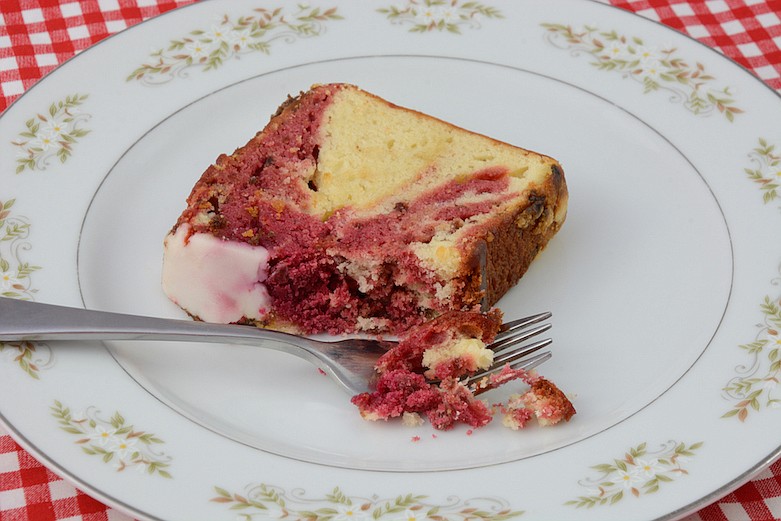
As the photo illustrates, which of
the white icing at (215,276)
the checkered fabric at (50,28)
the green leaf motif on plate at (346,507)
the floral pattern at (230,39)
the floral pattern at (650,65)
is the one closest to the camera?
the green leaf motif on plate at (346,507)

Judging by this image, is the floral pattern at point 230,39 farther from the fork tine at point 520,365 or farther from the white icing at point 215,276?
the fork tine at point 520,365

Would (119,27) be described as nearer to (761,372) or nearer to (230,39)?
(230,39)

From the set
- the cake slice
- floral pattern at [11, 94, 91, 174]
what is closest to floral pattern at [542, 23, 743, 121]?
the cake slice

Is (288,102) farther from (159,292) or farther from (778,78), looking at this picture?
(778,78)

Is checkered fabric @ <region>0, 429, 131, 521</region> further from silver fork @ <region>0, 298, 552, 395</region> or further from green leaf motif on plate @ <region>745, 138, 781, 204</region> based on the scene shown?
green leaf motif on plate @ <region>745, 138, 781, 204</region>

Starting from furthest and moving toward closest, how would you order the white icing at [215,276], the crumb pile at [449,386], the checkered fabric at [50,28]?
1. the checkered fabric at [50,28]
2. the white icing at [215,276]
3. the crumb pile at [449,386]

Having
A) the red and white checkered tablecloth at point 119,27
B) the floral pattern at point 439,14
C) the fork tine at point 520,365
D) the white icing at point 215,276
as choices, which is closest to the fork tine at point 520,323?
the fork tine at point 520,365
